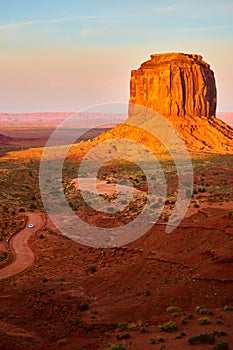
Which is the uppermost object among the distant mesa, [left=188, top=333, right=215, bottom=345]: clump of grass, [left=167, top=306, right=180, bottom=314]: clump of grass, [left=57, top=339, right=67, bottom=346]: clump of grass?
the distant mesa

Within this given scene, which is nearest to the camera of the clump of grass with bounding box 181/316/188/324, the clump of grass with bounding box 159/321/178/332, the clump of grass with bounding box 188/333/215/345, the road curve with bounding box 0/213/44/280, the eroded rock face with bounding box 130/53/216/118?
the clump of grass with bounding box 188/333/215/345

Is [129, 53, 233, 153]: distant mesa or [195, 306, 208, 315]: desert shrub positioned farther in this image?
[129, 53, 233, 153]: distant mesa

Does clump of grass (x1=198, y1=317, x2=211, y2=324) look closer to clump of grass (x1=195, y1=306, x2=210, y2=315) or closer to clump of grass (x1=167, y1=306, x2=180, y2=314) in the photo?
clump of grass (x1=195, y1=306, x2=210, y2=315)

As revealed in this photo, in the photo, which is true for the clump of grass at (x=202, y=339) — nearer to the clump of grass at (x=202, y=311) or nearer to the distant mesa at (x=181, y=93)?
the clump of grass at (x=202, y=311)

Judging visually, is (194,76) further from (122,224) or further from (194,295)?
(194,295)

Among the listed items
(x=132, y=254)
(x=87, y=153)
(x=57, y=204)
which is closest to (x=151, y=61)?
(x=87, y=153)

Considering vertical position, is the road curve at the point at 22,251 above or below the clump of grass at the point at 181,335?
below

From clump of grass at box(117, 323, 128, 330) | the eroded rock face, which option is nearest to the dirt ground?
clump of grass at box(117, 323, 128, 330)

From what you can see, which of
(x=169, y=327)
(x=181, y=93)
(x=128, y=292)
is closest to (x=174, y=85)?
(x=181, y=93)

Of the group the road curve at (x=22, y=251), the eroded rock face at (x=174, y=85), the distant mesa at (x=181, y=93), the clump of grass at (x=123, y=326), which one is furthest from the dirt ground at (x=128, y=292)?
the eroded rock face at (x=174, y=85)
